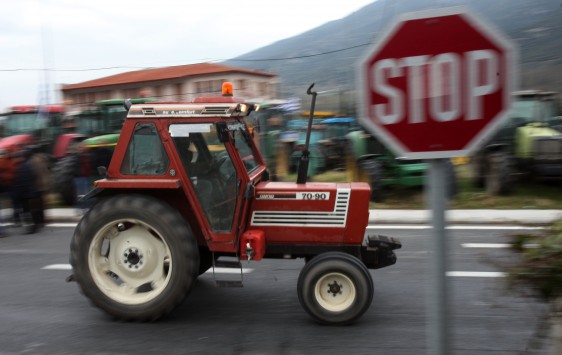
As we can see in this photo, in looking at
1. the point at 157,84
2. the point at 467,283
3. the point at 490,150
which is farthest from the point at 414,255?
the point at 157,84

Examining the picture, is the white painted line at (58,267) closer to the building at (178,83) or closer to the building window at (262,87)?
the building at (178,83)

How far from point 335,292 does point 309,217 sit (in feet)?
2.30

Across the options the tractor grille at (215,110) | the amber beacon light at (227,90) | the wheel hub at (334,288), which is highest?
the amber beacon light at (227,90)

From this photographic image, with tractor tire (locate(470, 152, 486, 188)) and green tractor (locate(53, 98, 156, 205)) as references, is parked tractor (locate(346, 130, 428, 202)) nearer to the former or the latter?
tractor tire (locate(470, 152, 486, 188))

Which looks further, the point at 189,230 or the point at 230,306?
the point at 230,306

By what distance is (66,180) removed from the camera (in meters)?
11.1

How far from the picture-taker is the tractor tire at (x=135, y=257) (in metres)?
4.59

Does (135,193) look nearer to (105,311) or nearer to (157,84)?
(105,311)

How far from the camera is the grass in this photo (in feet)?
33.9

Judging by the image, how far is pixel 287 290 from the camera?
5652mm

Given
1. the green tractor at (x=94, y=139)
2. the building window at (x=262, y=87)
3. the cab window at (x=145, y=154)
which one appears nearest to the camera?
the cab window at (x=145, y=154)

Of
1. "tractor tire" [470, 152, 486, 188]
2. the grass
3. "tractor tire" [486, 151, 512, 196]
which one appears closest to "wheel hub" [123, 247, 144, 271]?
the grass

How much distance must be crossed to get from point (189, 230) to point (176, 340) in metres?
0.91

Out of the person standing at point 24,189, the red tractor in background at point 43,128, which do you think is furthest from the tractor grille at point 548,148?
the red tractor in background at point 43,128
